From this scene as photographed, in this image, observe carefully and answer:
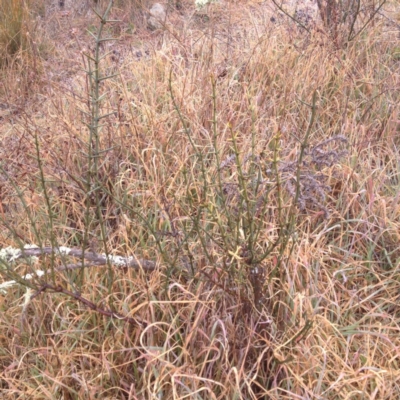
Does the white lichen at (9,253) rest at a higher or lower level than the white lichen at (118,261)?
higher

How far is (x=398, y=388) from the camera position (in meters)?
1.56

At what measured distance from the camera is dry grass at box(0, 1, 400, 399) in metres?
1.59

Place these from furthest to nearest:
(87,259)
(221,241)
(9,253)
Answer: (221,241) < (87,259) < (9,253)

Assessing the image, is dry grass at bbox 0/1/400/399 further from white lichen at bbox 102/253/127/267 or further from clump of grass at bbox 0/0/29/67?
clump of grass at bbox 0/0/29/67

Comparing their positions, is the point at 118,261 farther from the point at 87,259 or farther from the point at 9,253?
the point at 9,253

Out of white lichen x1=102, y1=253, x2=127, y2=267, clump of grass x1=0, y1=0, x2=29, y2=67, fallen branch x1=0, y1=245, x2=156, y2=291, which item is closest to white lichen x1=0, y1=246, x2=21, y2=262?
fallen branch x1=0, y1=245, x2=156, y2=291

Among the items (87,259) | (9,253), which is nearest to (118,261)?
(87,259)

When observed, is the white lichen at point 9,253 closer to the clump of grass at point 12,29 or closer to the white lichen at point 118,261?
the white lichen at point 118,261

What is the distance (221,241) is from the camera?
196cm

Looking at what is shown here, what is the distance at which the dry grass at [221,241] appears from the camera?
1.59 m

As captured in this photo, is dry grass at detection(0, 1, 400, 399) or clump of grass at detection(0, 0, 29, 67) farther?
clump of grass at detection(0, 0, 29, 67)

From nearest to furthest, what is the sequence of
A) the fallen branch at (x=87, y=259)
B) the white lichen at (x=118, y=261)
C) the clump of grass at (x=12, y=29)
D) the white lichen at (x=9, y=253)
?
1. the white lichen at (x=9, y=253)
2. the fallen branch at (x=87, y=259)
3. the white lichen at (x=118, y=261)
4. the clump of grass at (x=12, y=29)

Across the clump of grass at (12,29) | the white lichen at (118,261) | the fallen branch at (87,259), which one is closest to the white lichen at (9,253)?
the fallen branch at (87,259)

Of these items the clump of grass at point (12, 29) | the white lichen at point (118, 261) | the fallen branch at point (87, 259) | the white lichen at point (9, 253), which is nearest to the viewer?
the white lichen at point (9, 253)
